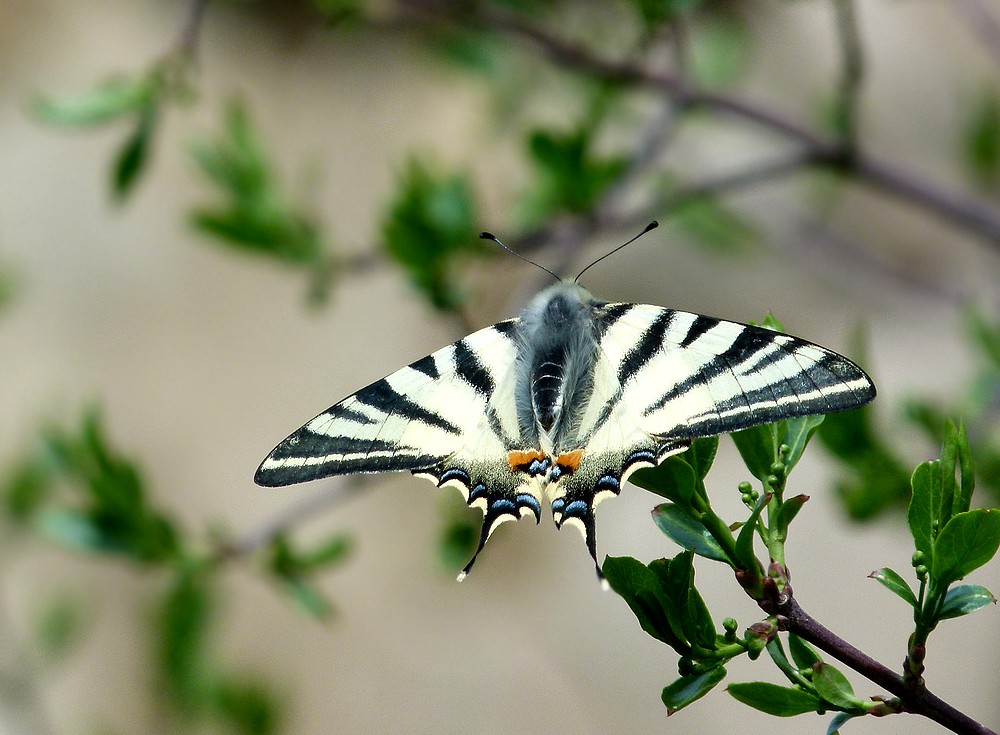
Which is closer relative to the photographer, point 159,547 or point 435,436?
point 435,436

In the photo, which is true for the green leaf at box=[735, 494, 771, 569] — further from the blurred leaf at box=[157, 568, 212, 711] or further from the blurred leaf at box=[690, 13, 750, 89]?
the blurred leaf at box=[690, 13, 750, 89]

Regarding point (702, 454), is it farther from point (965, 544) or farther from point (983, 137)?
point (983, 137)

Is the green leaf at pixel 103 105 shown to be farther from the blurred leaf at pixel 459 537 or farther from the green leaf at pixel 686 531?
the green leaf at pixel 686 531

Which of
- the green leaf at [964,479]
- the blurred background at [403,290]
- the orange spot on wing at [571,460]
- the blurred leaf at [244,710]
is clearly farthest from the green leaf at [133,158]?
the green leaf at [964,479]

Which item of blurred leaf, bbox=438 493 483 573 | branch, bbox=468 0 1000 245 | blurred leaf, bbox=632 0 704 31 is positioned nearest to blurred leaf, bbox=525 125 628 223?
branch, bbox=468 0 1000 245

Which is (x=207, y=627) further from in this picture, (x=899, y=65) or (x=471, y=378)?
(x=899, y=65)

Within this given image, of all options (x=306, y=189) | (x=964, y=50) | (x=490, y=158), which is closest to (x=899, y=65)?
(x=964, y=50)

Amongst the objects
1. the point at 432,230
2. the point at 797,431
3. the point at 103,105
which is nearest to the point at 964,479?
the point at 797,431
